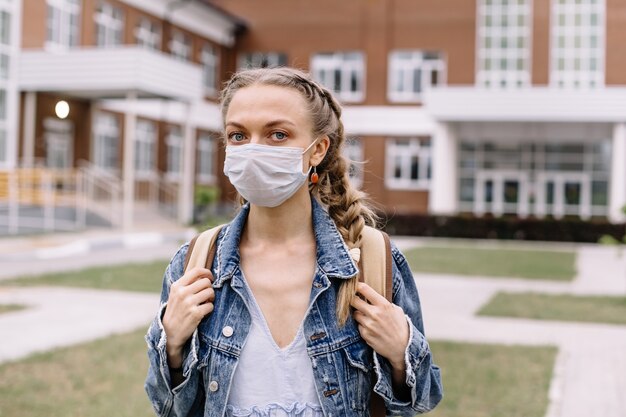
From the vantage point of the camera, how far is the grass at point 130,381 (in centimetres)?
593

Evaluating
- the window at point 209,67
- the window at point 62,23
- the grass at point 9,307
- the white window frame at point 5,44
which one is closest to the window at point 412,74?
the window at point 209,67

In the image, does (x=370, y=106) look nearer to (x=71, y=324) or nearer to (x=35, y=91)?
(x=35, y=91)

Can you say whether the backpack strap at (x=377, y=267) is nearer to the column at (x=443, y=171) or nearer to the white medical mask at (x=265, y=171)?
the white medical mask at (x=265, y=171)

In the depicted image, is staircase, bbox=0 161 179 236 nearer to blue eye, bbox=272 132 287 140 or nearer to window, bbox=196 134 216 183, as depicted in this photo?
window, bbox=196 134 216 183

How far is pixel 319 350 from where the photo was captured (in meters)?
2.06

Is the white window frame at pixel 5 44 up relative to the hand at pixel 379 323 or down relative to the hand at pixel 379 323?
up

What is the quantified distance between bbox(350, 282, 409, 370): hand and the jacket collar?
7 centimetres

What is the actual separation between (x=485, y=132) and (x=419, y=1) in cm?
694

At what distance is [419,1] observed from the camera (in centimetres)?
3562

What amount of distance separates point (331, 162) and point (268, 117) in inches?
11.8

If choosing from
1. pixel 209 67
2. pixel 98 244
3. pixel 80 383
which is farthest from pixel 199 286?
pixel 209 67

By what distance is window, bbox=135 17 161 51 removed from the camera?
30250mm

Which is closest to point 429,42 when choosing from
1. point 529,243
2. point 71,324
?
point 529,243

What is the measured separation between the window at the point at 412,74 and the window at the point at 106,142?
40.0 feet
